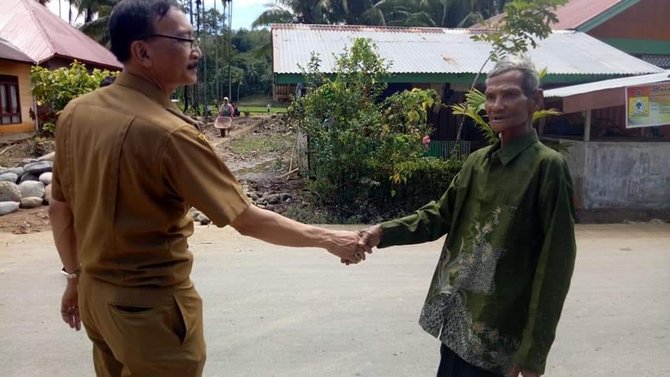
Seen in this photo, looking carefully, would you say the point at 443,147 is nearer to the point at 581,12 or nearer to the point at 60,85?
the point at 581,12

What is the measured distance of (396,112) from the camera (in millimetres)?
9094

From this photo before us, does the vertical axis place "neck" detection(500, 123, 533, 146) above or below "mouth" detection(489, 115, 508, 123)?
below

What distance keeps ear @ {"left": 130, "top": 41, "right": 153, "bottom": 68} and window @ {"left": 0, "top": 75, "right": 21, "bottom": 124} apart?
1673 centimetres

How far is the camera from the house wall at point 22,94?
634 inches

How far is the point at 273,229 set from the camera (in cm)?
204

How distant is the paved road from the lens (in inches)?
142

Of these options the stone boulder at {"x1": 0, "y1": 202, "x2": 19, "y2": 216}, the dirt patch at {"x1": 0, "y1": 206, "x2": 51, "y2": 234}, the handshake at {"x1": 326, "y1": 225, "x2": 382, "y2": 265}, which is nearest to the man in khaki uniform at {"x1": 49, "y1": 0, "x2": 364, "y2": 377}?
the handshake at {"x1": 326, "y1": 225, "x2": 382, "y2": 265}

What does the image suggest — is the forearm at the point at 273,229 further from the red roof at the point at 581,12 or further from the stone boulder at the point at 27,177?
the red roof at the point at 581,12

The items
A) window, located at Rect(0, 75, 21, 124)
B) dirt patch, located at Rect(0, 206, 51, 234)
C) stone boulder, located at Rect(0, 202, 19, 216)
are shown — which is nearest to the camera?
dirt patch, located at Rect(0, 206, 51, 234)

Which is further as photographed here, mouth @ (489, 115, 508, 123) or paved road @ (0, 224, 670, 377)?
paved road @ (0, 224, 670, 377)

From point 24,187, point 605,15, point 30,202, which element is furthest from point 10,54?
point 605,15

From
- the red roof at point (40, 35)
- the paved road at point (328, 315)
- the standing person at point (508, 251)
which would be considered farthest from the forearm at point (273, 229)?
the red roof at point (40, 35)

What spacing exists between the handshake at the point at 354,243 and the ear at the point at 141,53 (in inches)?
44.4

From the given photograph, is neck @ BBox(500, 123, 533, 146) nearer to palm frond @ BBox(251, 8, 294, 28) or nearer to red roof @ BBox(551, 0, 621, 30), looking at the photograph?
red roof @ BBox(551, 0, 621, 30)
